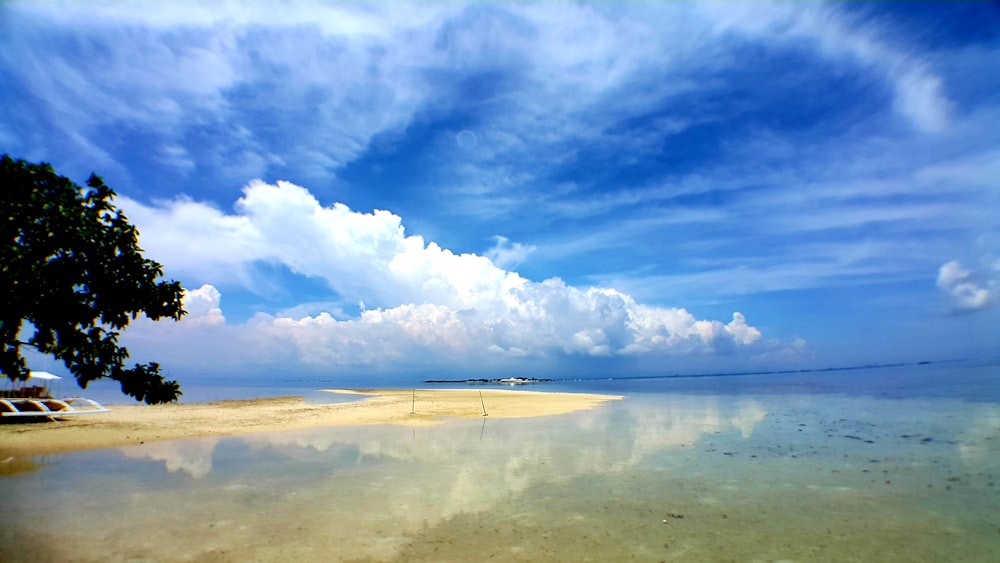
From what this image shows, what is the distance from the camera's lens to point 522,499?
1391cm

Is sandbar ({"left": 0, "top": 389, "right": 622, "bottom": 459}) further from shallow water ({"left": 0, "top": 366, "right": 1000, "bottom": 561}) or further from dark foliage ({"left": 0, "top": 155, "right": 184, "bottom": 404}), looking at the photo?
dark foliage ({"left": 0, "top": 155, "right": 184, "bottom": 404})

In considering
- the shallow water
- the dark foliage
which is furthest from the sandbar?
the dark foliage

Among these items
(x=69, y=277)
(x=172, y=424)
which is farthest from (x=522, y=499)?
(x=172, y=424)

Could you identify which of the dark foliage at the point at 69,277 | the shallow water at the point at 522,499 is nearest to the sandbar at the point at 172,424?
the shallow water at the point at 522,499

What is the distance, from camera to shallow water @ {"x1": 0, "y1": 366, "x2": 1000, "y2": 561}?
1030 cm

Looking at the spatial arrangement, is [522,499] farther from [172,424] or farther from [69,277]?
[172,424]

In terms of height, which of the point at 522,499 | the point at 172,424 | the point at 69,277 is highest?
the point at 69,277

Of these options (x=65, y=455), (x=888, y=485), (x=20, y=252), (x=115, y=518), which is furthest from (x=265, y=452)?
(x=888, y=485)

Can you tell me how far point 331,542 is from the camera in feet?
34.9

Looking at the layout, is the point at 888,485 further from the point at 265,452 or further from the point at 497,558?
the point at 265,452

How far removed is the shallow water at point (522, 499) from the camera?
10305mm

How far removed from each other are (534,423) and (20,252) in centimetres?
2778

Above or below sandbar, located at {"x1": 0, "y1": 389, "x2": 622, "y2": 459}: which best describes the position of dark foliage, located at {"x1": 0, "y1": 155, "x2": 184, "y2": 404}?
above

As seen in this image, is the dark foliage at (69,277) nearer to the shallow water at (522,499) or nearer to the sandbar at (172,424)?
the shallow water at (522,499)
